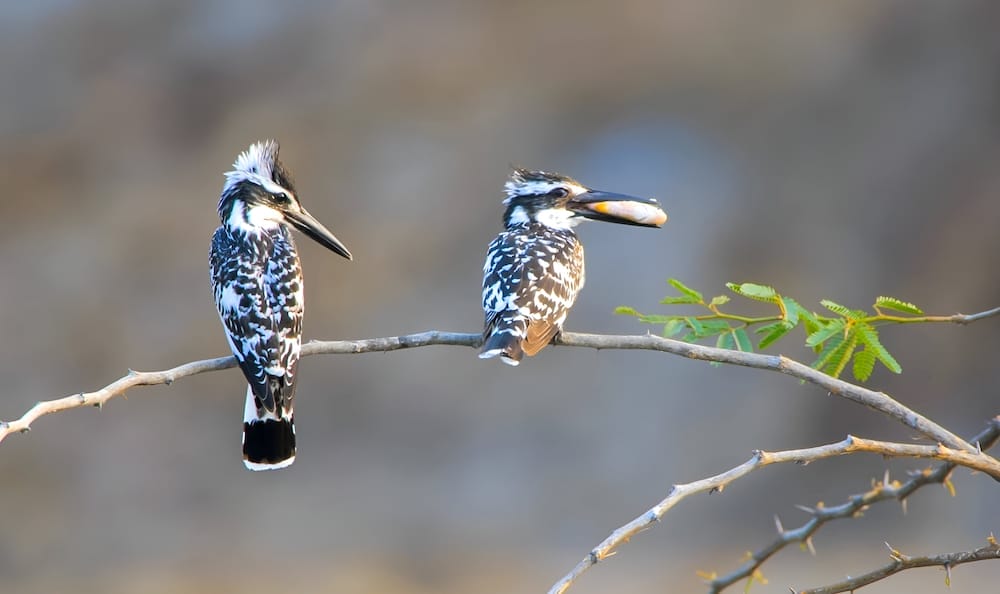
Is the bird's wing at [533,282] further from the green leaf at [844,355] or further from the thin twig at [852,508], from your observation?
the thin twig at [852,508]

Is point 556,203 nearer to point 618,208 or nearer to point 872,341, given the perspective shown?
point 618,208

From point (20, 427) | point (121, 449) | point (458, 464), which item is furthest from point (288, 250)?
point (121, 449)

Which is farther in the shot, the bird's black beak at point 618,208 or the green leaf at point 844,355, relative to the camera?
the bird's black beak at point 618,208

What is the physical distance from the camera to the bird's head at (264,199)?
2912 mm

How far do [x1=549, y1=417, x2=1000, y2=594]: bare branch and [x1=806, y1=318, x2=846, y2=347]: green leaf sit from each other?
10.3 inches

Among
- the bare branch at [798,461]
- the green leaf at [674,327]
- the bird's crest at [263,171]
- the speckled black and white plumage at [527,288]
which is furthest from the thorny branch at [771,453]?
Answer: the bird's crest at [263,171]

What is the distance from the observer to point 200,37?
6.44m

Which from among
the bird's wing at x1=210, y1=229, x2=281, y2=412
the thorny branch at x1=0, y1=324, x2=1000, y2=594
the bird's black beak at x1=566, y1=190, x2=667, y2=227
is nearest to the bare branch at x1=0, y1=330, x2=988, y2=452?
the thorny branch at x1=0, y1=324, x2=1000, y2=594

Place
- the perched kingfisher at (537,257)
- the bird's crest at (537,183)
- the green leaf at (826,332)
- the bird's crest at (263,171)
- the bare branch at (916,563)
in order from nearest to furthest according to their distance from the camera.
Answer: the bare branch at (916,563)
the green leaf at (826,332)
the perched kingfisher at (537,257)
the bird's crest at (263,171)
the bird's crest at (537,183)

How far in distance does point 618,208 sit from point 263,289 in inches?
35.4

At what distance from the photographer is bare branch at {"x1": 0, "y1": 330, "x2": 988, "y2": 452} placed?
5.28ft

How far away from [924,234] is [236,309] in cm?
436

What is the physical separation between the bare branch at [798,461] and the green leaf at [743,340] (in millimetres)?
430

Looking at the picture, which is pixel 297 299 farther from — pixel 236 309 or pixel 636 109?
pixel 636 109
